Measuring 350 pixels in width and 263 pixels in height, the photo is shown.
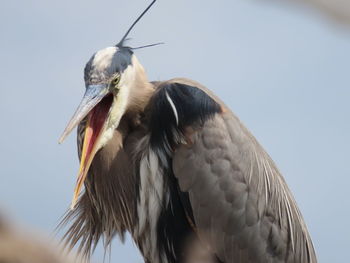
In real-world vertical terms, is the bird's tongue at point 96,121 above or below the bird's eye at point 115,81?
below

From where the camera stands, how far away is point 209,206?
396 centimetres

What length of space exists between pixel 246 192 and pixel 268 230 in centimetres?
25

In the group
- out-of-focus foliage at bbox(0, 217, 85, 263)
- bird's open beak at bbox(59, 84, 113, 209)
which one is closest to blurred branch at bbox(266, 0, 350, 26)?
out-of-focus foliage at bbox(0, 217, 85, 263)

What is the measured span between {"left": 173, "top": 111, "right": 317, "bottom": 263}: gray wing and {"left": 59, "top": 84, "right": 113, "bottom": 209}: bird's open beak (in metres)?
0.48

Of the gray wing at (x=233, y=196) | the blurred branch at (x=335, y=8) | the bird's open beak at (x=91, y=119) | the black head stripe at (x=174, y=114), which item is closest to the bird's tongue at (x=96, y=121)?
the bird's open beak at (x=91, y=119)

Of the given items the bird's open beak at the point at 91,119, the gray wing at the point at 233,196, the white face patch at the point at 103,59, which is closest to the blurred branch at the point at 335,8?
the bird's open beak at the point at 91,119

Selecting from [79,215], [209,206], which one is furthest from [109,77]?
[79,215]

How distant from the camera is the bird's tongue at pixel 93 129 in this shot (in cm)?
364

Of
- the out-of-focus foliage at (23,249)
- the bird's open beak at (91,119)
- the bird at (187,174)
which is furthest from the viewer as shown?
the bird at (187,174)

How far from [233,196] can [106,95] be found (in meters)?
0.89

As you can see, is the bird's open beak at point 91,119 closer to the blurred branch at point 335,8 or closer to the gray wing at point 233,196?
the gray wing at point 233,196

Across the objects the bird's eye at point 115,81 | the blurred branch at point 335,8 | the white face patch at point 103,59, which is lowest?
the bird's eye at point 115,81

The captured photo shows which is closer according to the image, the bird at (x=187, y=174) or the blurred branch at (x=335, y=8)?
the blurred branch at (x=335, y=8)

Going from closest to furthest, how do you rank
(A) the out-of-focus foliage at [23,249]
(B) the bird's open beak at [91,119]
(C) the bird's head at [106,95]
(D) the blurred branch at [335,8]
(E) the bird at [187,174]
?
1. (A) the out-of-focus foliage at [23,249]
2. (D) the blurred branch at [335,8]
3. (B) the bird's open beak at [91,119]
4. (C) the bird's head at [106,95]
5. (E) the bird at [187,174]
